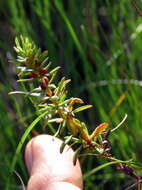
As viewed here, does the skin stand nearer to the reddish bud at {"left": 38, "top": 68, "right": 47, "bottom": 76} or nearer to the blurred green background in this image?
the reddish bud at {"left": 38, "top": 68, "right": 47, "bottom": 76}

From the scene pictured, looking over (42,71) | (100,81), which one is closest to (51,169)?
(42,71)

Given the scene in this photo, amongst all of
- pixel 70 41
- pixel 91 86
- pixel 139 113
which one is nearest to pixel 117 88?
pixel 91 86

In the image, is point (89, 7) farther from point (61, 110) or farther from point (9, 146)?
point (61, 110)

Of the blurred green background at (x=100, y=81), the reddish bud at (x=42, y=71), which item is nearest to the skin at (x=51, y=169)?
the reddish bud at (x=42, y=71)

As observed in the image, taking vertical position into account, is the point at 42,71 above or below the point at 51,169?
above

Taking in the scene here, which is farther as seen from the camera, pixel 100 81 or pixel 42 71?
pixel 100 81

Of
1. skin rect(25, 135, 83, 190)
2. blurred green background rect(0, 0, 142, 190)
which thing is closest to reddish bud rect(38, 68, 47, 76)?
skin rect(25, 135, 83, 190)

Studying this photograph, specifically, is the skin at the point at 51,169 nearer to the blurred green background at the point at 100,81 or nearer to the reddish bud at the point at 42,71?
the reddish bud at the point at 42,71

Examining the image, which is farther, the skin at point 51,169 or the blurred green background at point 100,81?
the blurred green background at point 100,81

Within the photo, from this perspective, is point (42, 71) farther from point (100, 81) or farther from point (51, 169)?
point (100, 81)
